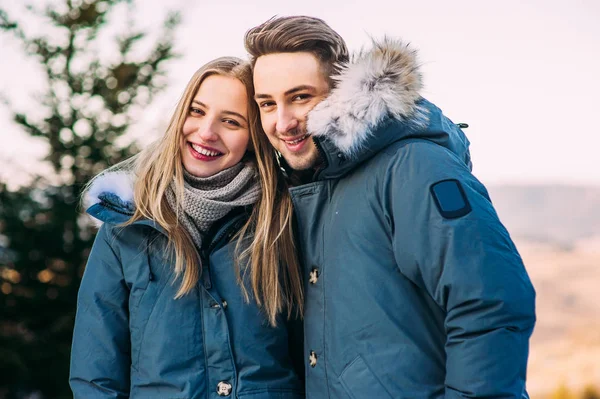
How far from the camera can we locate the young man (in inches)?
68.8

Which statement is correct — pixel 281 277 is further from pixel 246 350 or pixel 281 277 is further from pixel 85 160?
pixel 85 160


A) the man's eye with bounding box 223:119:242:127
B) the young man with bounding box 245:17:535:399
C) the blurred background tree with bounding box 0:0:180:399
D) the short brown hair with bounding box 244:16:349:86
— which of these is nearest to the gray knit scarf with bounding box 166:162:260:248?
the man's eye with bounding box 223:119:242:127

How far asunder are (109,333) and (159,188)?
0.57m

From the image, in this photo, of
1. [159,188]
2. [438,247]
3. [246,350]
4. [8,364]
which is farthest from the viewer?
[8,364]

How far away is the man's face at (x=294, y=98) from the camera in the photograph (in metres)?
2.28

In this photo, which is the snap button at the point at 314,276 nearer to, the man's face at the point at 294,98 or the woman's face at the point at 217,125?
the man's face at the point at 294,98

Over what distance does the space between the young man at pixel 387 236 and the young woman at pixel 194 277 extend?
0.73ft

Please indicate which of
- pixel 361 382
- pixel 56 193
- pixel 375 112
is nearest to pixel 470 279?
pixel 361 382

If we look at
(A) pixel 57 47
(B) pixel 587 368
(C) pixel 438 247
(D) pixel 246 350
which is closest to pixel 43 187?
(A) pixel 57 47

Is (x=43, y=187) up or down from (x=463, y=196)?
down

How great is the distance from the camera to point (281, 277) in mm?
2488

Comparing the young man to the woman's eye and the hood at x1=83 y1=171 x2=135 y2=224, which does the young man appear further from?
the hood at x1=83 y1=171 x2=135 y2=224

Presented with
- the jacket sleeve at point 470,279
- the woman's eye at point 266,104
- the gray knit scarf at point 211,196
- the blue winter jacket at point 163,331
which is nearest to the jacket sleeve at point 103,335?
the blue winter jacket at point 163,331

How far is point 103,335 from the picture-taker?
239cm
